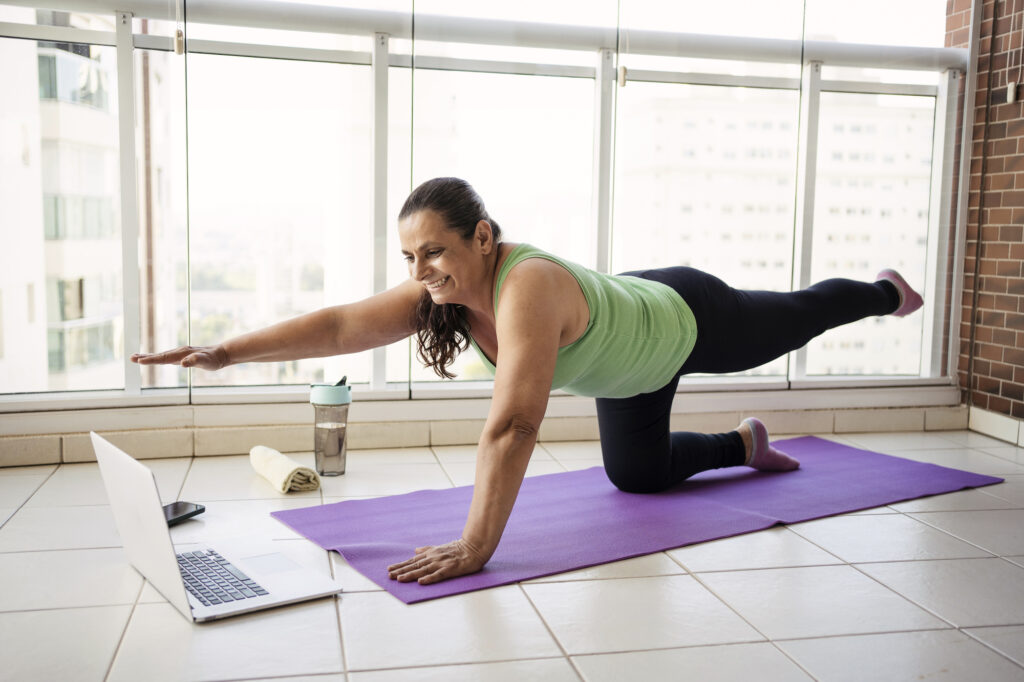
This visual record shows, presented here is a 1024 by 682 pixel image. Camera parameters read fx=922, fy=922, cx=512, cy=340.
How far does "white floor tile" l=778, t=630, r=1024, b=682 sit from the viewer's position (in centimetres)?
168

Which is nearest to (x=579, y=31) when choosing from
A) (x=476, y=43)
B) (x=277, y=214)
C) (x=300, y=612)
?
(x=476, y=43)

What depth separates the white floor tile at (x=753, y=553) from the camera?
2.26m

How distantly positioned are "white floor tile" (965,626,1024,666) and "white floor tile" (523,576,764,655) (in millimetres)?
457

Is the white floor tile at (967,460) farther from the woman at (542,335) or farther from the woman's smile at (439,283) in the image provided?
the woman's smile at (439,283)

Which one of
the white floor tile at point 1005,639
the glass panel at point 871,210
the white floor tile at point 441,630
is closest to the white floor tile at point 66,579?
the white floor tile at point 441,630

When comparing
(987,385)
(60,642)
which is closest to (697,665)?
(60,642)

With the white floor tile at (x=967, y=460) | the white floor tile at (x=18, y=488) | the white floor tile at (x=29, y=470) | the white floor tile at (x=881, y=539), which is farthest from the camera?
the white floor tile at (x=967, y=460)

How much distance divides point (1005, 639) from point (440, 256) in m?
1.42

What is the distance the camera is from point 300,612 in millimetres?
1915

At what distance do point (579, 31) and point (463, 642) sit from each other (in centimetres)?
245

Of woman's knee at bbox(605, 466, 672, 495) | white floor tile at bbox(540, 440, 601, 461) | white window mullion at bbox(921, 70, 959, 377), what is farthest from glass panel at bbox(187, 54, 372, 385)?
white window mullion at bbox(921, 70, 959, 377)

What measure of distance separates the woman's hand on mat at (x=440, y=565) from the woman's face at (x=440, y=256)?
58 cm

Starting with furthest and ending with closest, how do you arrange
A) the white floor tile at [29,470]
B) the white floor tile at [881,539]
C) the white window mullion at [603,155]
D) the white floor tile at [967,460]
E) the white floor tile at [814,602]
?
the white window mullion at [603,155] → the white floor tile at [967,460] → the white floor tile at [29,470] → the white floor tile at [881,539] → the white floor tile at [814,602]

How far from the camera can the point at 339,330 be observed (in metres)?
2.47
